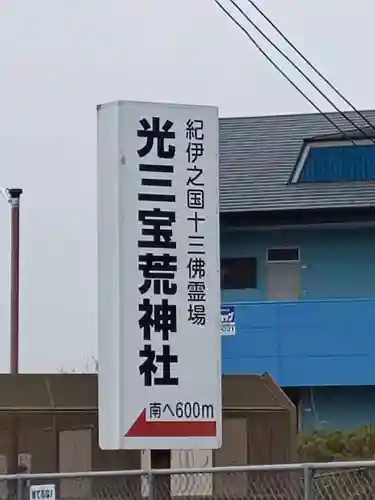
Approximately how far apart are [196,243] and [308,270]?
1685 centimetres

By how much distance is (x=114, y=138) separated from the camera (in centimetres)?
898

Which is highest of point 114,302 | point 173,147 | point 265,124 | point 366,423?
point 265,124

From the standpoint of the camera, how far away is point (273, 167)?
2622 centimetres

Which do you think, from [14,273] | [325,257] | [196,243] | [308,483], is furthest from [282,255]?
[308,483]

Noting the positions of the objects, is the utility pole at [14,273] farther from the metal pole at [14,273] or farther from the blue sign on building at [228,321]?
the blue sign on building at [228,321]

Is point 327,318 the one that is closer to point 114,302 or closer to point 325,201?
point 325,201

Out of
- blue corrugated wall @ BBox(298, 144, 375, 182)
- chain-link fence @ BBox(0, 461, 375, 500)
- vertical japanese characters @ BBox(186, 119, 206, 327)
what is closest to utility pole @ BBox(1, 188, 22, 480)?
blue corrugated wall @ BBox(298, 144, 375, 182)

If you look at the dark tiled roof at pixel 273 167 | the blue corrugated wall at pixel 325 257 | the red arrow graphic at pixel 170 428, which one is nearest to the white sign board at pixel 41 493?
the red arrow graphic at pixel 170 428

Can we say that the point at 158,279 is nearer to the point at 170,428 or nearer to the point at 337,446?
the point at 170,428

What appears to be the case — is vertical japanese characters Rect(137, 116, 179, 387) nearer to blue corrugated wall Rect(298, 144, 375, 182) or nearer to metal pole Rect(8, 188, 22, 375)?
metal pole Rect(8, 188, 22, 375)

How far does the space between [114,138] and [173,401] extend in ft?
6.57

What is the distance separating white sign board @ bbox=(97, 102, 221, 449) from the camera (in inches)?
345

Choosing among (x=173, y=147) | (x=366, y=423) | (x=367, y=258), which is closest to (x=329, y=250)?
(x=367, y=258)

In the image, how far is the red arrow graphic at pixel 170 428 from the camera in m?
8.76
